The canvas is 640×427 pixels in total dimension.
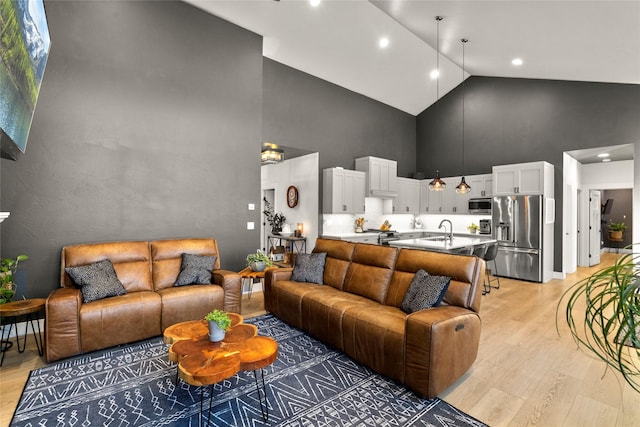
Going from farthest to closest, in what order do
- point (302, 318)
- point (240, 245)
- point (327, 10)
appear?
1. point (240, 245)
2. point (327, 10)
3. point (302, 318)

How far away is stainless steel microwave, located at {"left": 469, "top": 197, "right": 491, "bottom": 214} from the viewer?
7090 millimetres

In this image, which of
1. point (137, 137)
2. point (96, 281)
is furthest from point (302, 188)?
point (96, 281)

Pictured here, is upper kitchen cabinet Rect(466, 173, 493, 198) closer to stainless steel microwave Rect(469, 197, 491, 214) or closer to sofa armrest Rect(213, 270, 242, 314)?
stainless steel microwave Rect(469, 197, 491, 214)

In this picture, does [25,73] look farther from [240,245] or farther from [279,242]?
[279,242]

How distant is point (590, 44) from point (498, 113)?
2839mm

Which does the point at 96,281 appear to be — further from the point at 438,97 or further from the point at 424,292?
the point at 438,97

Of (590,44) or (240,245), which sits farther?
(240,245)

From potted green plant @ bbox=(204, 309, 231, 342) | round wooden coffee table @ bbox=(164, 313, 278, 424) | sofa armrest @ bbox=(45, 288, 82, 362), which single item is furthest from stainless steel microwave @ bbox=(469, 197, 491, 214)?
sofa armrest @ bbox=(45, 288, 82, 362)

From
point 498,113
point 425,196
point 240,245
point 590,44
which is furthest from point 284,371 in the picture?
point 498,113

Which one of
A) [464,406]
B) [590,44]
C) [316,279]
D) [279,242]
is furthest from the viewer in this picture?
[279,242]

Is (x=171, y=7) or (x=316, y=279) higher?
(x=171, y=7)

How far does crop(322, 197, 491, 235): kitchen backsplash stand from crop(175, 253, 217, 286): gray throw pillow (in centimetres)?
307

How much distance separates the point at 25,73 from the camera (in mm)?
2324

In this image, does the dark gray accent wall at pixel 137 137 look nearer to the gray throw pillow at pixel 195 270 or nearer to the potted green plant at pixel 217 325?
the gray throw pillow at pixel 195 270
